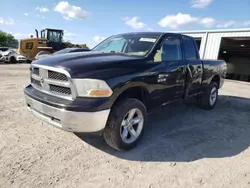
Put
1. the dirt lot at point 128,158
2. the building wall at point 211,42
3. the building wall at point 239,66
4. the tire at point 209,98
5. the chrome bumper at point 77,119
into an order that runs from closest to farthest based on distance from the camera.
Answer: the dirt lot at point 128,158 → the chrome bumper at point 77,119 → the tire at point 209,98 → the building wall at point 211,42 → the building wall at point 239,66

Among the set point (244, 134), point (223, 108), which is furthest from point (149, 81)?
point (223, 108)

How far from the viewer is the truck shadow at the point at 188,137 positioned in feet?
10.8

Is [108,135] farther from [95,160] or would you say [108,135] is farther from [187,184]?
[187,184]

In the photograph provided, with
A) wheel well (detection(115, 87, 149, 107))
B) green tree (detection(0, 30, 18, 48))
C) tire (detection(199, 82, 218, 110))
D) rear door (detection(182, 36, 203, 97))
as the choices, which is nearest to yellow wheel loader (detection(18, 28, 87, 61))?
tire (detection(199, 82, 218, 110))

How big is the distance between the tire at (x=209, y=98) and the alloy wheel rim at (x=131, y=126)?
3.02 meters

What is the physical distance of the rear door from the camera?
4.64 meters

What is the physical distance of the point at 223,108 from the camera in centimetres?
639

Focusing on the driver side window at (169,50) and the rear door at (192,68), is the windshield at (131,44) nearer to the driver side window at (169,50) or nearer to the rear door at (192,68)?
the driver side window at (169,50)

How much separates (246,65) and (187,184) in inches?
1188

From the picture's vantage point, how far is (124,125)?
10.7 feet

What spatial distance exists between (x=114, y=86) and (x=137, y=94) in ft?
2.52

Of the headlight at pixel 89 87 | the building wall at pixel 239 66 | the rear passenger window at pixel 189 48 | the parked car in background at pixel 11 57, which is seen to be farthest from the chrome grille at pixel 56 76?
the building wall at pixel 239 66

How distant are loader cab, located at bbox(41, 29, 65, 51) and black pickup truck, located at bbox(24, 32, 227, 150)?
16.3 m

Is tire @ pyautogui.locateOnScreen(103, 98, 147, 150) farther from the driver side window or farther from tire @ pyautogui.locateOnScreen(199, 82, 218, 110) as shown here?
tire @ pyautogui.locateOnScreen(199, 82, 218, 110)
